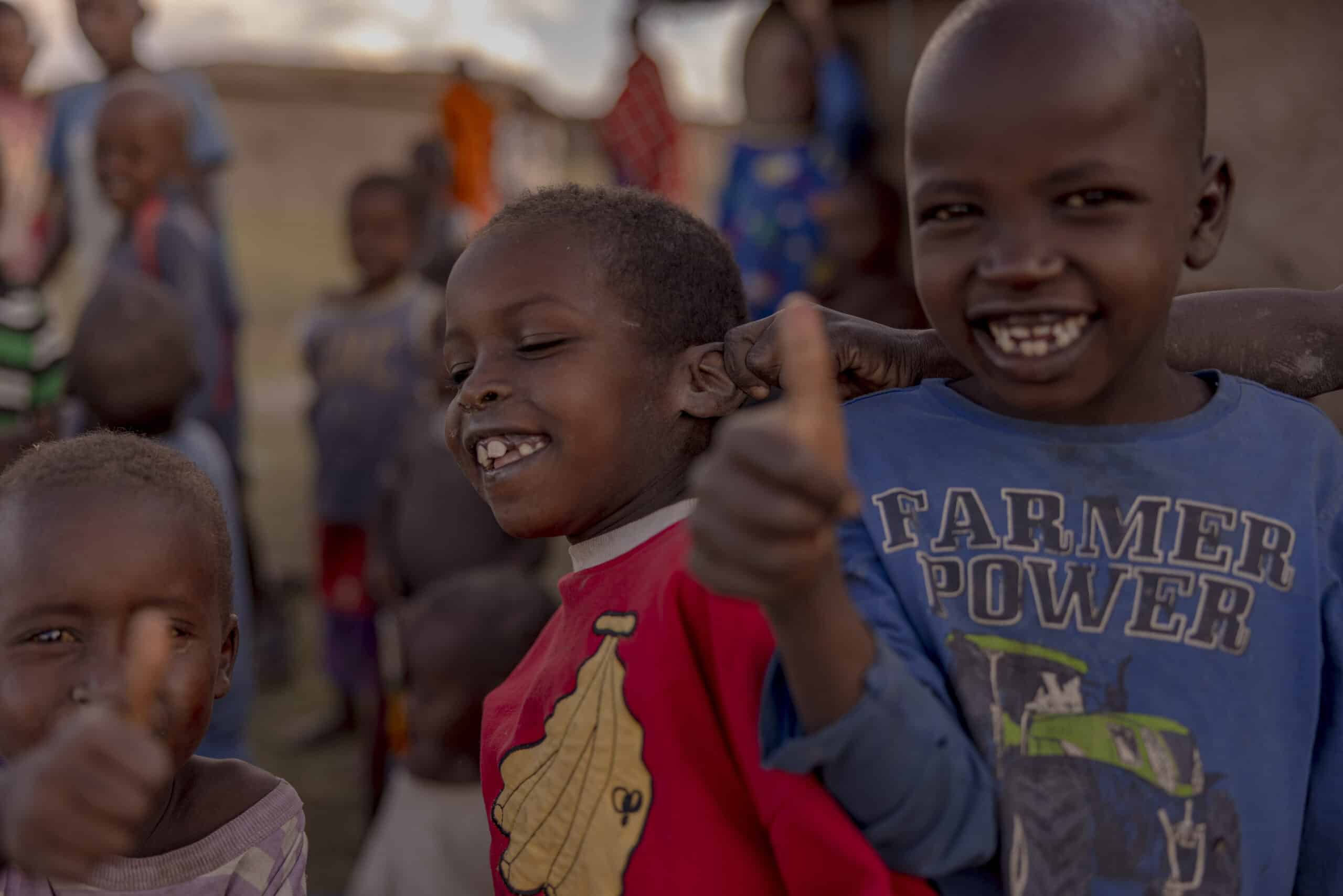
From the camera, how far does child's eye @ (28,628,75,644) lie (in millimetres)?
1454

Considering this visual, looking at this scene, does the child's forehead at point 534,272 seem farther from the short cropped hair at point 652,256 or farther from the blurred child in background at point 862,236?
the blurred child in background at point 862,236

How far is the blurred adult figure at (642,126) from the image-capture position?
6.71 metres

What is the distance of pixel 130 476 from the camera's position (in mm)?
1553

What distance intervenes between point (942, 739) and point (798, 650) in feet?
0.63

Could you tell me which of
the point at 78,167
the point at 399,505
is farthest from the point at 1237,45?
the point at 78,167

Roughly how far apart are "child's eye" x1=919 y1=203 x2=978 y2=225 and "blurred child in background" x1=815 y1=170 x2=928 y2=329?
3410mm

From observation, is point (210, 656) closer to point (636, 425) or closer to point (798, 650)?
point (636, 425)

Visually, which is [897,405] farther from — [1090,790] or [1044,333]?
[1090,790]

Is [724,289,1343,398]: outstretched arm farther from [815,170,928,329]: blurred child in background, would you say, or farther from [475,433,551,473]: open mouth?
[815,170,928,329]: blurred child in background

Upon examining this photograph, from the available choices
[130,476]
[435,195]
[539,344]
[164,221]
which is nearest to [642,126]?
[435,195]

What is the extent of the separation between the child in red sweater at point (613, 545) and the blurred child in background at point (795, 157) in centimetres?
369

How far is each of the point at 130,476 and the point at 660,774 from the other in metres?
0.74

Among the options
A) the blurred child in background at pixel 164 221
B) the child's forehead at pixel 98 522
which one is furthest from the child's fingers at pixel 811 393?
the blurred child in background at pixel 164 221

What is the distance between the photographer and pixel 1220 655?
1291mm
